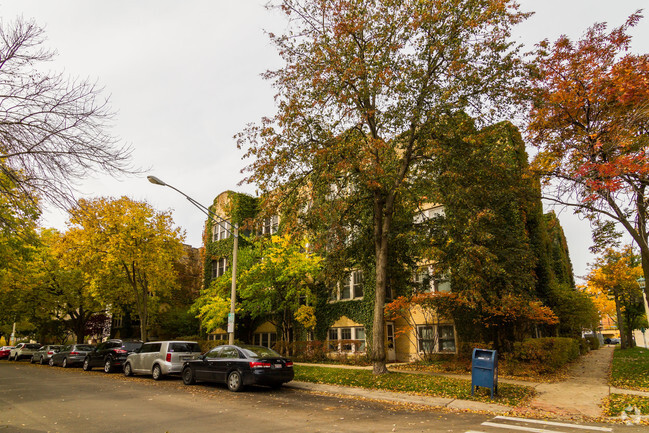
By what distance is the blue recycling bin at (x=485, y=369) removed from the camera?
10664 millimetres

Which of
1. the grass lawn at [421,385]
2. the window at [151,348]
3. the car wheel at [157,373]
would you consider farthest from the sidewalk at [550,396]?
the window at [151,348]

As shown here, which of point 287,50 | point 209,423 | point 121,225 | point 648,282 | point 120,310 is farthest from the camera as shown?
point 120,310

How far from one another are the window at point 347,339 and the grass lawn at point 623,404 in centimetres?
1382

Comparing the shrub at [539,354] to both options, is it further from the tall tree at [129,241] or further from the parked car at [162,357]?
the tall tree at [129,241]

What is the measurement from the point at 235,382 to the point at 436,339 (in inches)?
500

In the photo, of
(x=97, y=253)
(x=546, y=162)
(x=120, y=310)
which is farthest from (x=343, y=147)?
(x=120, y=310)

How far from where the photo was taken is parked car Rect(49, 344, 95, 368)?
24.0m

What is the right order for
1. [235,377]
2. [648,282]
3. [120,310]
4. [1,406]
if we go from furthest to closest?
[120,310] → [648,282] → [235,377] → [1,406]

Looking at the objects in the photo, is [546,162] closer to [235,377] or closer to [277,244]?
[235,377]

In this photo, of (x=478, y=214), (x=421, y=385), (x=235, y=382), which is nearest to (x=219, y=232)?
(x=235, y=382)

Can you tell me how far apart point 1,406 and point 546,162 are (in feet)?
60.9

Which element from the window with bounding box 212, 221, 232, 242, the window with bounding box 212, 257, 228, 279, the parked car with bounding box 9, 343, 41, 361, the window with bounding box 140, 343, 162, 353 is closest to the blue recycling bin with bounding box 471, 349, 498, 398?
the window with bounding box 140, 343, 162, 353

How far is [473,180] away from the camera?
14.9 meters

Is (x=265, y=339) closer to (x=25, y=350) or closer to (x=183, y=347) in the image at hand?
(x=183, y=347)
